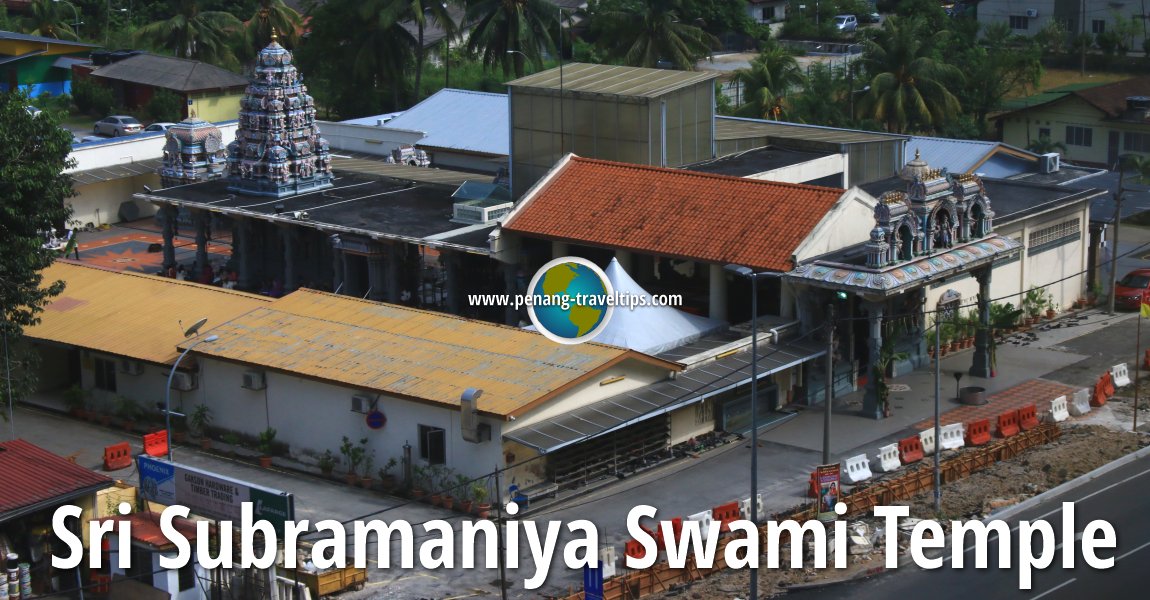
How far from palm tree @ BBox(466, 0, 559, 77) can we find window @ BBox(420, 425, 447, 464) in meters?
50.3

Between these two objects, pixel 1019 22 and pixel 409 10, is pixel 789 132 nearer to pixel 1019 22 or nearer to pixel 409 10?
pixel 409 10

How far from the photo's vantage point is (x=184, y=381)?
5381 cm

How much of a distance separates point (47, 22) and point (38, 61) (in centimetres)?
1071

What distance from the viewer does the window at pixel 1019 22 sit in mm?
116875

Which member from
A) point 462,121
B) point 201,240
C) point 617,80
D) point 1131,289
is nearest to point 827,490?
point 617,80

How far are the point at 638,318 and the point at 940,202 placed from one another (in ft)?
34.5

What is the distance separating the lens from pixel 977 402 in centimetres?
5491

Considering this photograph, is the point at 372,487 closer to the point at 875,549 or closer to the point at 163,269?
the point at 875,549

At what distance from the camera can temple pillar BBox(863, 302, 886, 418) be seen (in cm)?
5356

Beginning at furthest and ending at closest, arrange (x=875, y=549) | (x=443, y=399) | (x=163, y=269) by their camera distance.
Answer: (x=163, y=269) < (x=443, y=399) < (x=875, y=549)

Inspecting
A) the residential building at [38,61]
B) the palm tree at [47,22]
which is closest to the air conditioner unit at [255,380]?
the residential building at [38,61]

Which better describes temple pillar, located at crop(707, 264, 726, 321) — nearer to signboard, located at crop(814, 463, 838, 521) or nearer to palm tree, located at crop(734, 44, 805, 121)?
signboard, located at crop(814, 463, 838, 521)

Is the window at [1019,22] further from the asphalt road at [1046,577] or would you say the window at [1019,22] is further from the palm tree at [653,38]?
the asphalt road at [1046,577]

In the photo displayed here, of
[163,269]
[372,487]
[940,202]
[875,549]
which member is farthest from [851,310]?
[163,269]
